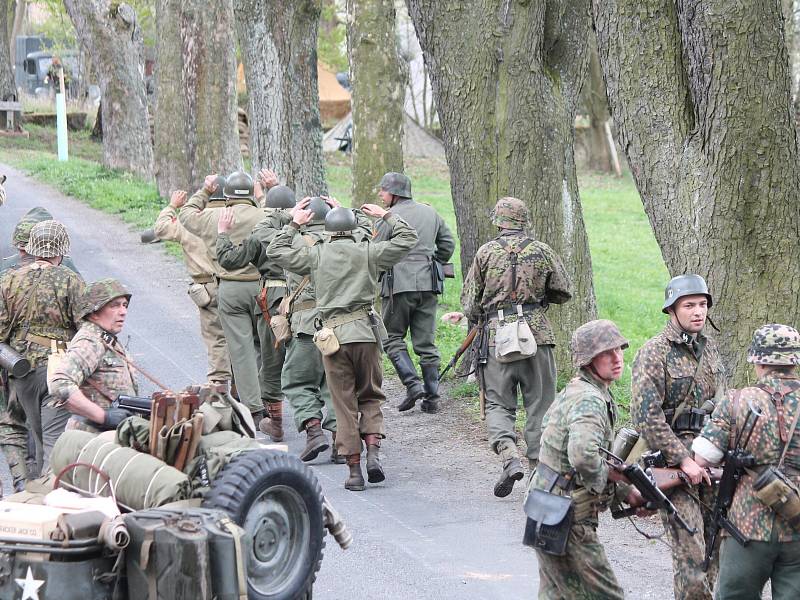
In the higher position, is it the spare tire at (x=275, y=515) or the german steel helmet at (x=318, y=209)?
the german steel helmet at (x=318, y=209)

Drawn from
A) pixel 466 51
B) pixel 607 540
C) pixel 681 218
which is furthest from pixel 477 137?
pixel 607 540

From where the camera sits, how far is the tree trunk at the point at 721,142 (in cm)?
769

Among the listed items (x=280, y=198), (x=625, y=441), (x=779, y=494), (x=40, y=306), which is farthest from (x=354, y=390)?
(x=779, y=494)

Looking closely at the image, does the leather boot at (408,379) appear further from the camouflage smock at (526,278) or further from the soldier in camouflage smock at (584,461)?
the soldier in camouflage smock at (584,461)

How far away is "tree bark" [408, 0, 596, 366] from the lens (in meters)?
10.8

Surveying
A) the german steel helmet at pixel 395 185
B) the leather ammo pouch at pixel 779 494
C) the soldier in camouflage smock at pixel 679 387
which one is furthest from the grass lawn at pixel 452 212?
the leather ammo pouch at pixel 779 494

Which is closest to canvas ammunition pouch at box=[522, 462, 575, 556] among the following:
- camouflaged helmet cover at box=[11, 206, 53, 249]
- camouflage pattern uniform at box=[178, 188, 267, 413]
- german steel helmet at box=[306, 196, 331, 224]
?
german steel helmet at box=[306, 196, 331, 224]

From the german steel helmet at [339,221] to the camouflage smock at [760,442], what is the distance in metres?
3.96

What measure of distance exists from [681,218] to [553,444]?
289 centimetres

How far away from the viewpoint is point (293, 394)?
31.9ft

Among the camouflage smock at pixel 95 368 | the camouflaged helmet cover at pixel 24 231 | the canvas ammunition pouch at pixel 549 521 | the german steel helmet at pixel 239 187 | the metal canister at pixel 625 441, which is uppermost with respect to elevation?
the german steel helmet at pixel 239 187

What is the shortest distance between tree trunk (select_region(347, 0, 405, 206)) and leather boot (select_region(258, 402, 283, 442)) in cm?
368

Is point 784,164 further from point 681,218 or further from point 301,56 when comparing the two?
point 301,56

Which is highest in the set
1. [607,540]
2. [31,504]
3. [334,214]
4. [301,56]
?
[301,56]
